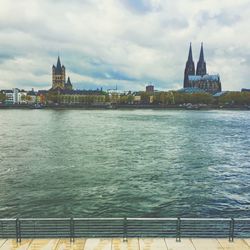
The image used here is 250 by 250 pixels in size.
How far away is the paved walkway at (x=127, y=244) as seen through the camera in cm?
1181

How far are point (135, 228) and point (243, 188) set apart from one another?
19.9 metres

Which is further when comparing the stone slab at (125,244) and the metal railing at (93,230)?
the metal railing at (93,230)

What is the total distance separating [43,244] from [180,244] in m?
4.38

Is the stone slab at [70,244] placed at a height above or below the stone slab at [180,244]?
below

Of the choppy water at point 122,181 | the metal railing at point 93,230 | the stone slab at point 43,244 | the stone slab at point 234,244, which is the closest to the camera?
the stone slab at point 43,244

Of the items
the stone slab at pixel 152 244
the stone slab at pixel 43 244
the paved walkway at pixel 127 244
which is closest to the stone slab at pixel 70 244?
the paved walkway at pixel 127 244

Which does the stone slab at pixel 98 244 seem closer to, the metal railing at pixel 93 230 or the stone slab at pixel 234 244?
the metal railing at pixel 93 230

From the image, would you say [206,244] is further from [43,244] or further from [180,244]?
[43,244]

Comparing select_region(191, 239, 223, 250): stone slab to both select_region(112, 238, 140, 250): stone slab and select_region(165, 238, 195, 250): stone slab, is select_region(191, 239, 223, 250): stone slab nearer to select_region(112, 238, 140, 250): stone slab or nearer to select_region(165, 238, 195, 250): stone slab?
select_region(165, 238, 195, 250): stone slab

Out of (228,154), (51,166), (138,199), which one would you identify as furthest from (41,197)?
(228,154)

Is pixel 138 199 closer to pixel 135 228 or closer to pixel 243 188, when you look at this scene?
pixel 243 188

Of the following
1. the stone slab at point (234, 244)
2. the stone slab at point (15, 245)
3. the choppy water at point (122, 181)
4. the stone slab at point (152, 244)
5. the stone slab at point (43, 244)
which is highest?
the stone slab at point (234, 244)

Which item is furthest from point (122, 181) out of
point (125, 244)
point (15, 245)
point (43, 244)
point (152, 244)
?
point (15, 245)

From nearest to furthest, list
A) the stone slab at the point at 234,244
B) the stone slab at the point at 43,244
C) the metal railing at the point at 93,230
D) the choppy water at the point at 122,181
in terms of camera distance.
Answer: the stone slab at the point at 43,244 → the stone slab at the point at 234,244 → the metal railing at the point at 93,230 → the choppy water at the point at 122,181
